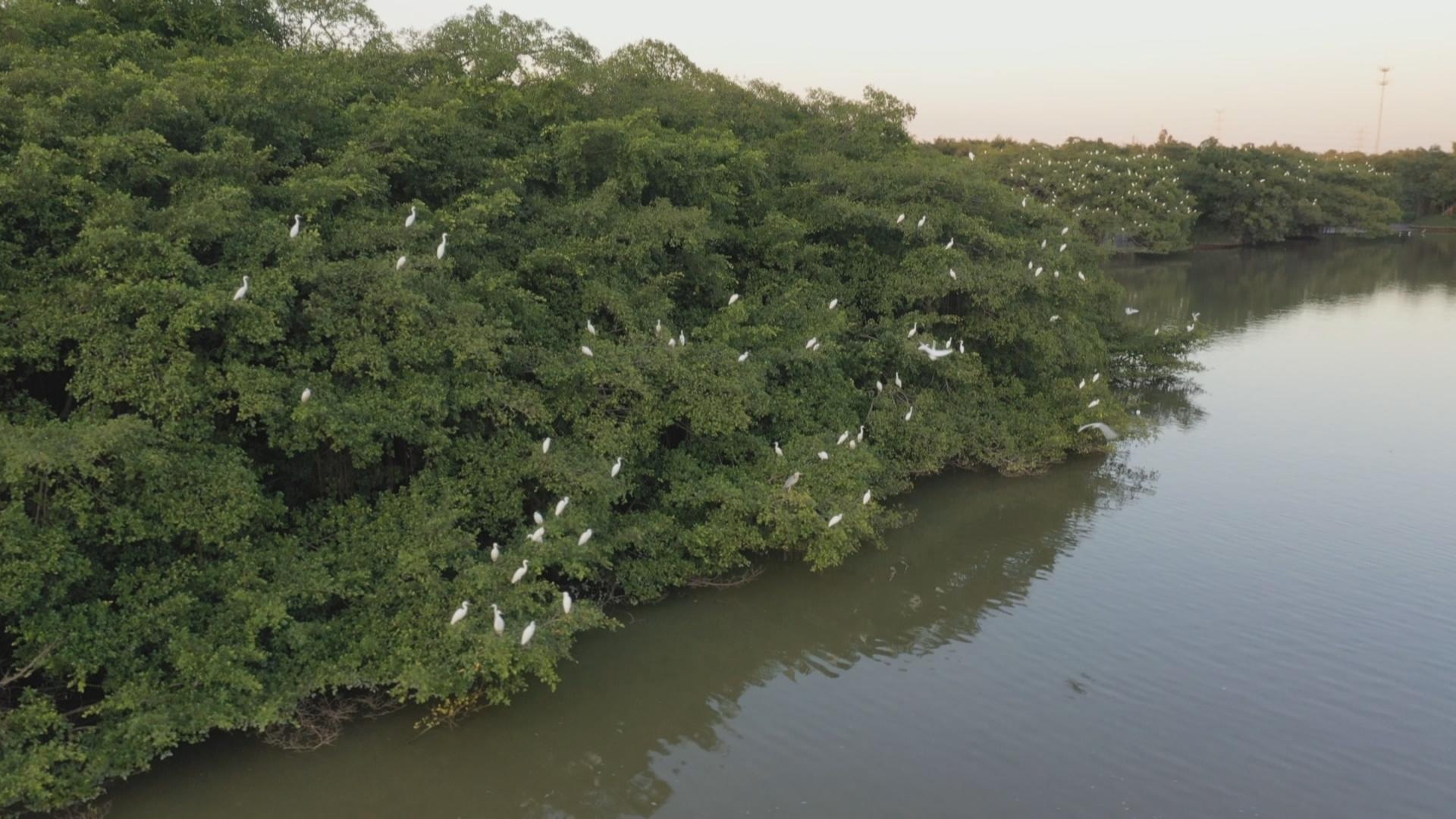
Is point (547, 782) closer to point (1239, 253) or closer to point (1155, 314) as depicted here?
point (1155, 314)

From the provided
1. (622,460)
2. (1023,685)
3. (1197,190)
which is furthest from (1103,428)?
(1197,190)

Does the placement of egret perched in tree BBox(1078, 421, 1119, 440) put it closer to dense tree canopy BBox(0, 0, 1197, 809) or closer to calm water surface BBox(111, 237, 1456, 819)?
dense tree canopy BBox(0, 0, 1197, 809)

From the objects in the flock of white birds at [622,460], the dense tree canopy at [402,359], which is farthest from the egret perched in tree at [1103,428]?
the dense tree canopy at [402,359]

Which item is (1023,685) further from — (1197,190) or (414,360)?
(1197,190)

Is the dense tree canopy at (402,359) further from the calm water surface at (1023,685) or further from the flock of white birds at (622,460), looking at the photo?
the calm water surface at (1023,685)

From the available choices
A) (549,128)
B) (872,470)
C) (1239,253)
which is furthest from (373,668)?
(1239,253)

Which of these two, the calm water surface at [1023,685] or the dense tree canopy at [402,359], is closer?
the dense tree canopy at [402,359]

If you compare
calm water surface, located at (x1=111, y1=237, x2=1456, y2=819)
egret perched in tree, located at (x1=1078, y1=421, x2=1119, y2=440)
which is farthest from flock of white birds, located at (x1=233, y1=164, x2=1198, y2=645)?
calm water surface, located at (x1=111, y1=237, x2=1456, y2=819)
